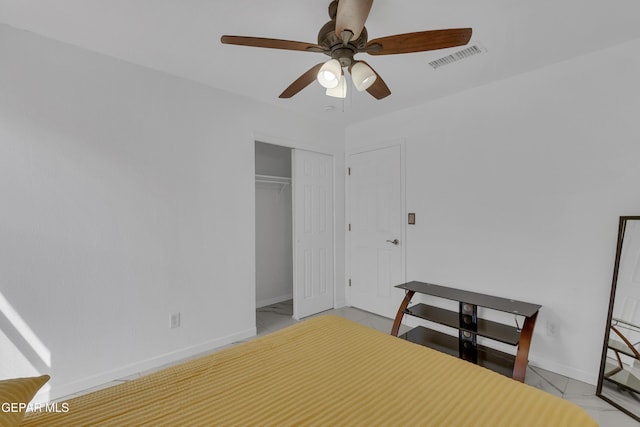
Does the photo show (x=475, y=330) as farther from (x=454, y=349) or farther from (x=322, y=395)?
(x=322, y=395)

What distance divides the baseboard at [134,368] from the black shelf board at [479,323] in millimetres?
1714

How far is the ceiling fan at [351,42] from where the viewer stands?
1.33 metres

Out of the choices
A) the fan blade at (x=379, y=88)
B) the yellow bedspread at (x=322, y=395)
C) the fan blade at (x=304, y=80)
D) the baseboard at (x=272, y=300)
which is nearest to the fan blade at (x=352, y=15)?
the fan blade at (x=304, y=80)

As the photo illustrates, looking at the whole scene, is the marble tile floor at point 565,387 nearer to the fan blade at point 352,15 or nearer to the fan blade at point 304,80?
the fan blade at point 304,80

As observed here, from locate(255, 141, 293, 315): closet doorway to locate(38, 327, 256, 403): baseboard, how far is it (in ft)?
3.68

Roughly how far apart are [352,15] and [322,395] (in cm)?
154

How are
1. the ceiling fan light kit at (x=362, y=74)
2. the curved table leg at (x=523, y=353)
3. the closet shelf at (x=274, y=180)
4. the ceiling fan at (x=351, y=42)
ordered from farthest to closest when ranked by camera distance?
the closet shelf at (x=274, y=180), the curved table leg at (x=523, y=353), the ceiling fan light kit at (x=362, y=74), the ceiling fan at (x=351, y=42)

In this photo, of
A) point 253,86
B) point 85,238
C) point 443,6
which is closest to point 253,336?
point 85,238

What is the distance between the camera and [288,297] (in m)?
4.45

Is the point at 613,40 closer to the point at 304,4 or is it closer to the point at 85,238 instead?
the point at 304,4

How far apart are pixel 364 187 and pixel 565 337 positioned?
2.36 metres

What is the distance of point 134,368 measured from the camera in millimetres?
2369

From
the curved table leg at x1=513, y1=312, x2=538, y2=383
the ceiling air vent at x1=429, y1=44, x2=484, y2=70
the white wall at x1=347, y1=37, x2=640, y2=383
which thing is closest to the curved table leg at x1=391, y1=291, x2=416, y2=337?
the white wall at x1=347, y1=37, x2=640, y2=383

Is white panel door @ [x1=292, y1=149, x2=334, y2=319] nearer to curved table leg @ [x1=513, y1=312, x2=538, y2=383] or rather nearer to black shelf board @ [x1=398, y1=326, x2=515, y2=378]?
black shelf board @ [x1=398, y1=326, x2=515, y2=378]
